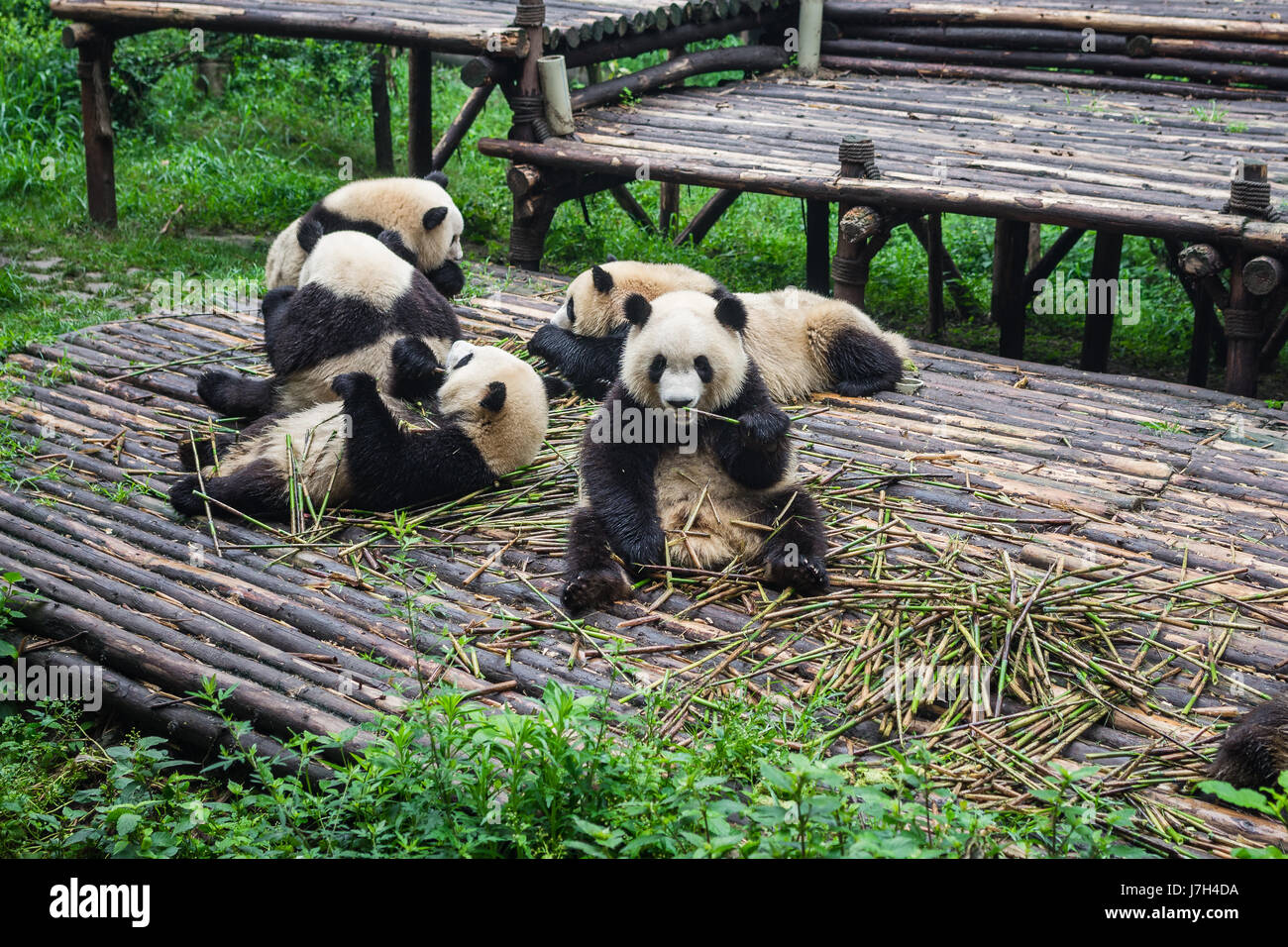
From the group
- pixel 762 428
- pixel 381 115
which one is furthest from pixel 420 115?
pixel 762 428

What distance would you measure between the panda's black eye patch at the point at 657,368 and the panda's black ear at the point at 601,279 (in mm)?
1479

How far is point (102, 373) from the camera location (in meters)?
5.41

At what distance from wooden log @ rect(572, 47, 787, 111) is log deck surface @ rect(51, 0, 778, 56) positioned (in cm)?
37

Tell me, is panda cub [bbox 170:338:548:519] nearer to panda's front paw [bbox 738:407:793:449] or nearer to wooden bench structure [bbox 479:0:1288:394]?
panda's front paw [bbox 738:407:793:449]

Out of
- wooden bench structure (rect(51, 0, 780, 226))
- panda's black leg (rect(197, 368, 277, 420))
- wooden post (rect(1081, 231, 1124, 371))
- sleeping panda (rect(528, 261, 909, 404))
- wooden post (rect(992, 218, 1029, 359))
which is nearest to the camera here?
panda's black leg (rect(197, 368, 277, 420))

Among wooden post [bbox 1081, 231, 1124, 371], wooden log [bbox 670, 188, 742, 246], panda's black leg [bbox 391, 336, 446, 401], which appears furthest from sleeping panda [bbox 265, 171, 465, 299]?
wooden post [bbox 1081, 231, 1124, 371]

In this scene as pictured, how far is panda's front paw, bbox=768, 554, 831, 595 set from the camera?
351 cm

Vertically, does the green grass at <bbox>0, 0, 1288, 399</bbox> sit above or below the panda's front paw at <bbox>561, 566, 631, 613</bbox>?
above

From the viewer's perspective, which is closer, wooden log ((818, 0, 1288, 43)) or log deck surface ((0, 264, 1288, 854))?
log deck surface ((0, 264, 1288, 854))

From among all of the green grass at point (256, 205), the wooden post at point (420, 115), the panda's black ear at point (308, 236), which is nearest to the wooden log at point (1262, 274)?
the green grass at point (256, 205)

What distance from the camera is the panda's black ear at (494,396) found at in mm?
4102

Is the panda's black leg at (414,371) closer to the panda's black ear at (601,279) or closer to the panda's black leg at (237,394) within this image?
the panda's black leg at (237,394)
